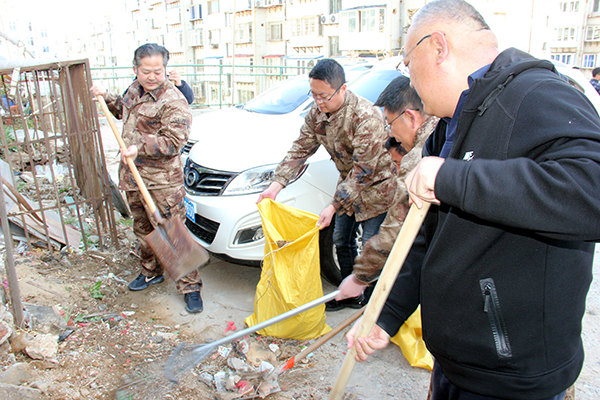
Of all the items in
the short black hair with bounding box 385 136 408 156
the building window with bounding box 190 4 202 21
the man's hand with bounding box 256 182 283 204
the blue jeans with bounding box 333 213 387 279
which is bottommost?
the blue jeans with bounding box 333 213 387 279

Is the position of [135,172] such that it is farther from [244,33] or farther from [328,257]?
[244,33]

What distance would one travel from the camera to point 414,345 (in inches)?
118

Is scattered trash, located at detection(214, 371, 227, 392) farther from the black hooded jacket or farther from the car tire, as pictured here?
the black hooded jacket

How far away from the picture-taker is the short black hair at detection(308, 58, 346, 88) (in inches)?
121

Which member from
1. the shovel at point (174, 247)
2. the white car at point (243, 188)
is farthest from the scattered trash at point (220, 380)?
the white car at point (243, 188)

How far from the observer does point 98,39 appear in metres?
73.2

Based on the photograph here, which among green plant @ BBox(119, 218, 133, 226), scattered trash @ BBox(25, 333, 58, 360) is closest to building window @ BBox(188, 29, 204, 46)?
green plant @ BBox(119, 218, 133, 226)

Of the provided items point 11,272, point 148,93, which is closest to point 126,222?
point 148,93

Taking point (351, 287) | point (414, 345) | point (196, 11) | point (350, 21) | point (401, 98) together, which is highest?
point (196, 11)

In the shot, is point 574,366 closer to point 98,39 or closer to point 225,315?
point 225,315

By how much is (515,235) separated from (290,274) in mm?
2078

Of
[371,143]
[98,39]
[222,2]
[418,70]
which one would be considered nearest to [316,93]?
[371,143]

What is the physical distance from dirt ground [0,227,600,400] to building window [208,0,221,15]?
48818 millimetres

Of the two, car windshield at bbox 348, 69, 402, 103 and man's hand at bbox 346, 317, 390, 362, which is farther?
car windshield at bbox 348, 69, 402, 103
